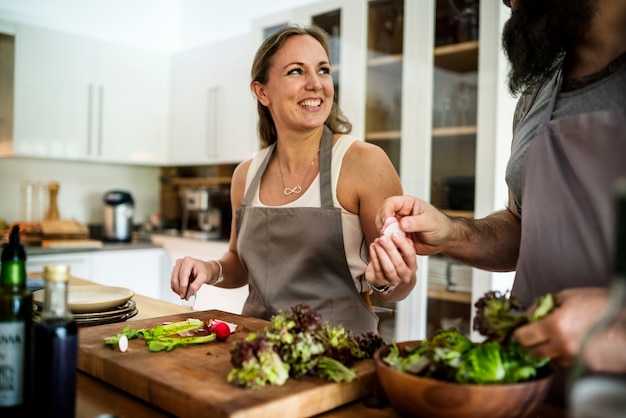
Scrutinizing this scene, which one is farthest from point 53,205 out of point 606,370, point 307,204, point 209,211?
point 606,370

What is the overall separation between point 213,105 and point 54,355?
3276 mm

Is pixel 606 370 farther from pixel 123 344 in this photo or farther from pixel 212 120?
pixel 212 120

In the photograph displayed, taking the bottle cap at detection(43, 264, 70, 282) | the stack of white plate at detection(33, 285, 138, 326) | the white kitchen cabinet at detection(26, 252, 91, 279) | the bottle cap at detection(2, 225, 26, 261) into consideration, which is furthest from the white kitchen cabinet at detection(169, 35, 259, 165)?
the bottle cap at detection(43, 264, 70, 282)

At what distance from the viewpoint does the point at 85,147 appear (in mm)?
3777

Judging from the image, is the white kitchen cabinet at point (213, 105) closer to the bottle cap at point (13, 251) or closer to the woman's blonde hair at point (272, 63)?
the woman's blonde hair at point (272, 63)

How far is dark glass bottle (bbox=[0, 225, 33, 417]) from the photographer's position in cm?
74

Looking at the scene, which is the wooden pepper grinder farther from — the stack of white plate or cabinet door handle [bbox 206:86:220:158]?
the stack of white plate

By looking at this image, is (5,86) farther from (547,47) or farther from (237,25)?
(547,47)

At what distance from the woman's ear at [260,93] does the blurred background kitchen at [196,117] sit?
0.82m

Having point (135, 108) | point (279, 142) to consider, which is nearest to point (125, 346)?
point (279, 142)

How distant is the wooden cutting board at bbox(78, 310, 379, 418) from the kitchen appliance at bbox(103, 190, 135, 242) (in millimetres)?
2878

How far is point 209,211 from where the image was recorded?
394 centimetres

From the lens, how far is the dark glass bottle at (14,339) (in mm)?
739

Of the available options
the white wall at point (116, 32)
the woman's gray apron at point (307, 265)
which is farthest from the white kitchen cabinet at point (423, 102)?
the white wall at point (116, 32)
